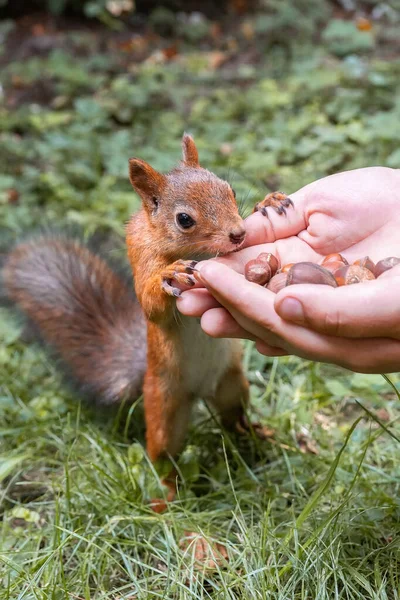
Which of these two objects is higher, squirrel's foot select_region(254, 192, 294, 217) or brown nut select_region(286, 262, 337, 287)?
squirrel's foot select_region(254, 192, 294, 217)

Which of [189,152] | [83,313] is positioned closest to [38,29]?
[83,313]

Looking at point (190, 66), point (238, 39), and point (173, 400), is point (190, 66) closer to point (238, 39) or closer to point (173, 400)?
point (238, 39)

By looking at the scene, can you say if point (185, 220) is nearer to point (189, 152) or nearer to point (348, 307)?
point (189, 152)

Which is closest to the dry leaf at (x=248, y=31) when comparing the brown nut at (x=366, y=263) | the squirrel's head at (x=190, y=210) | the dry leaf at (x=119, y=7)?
the dry leaf at (x=119, y=7)

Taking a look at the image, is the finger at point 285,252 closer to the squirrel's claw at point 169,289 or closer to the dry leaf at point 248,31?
the squirrel's claw at point 169,289

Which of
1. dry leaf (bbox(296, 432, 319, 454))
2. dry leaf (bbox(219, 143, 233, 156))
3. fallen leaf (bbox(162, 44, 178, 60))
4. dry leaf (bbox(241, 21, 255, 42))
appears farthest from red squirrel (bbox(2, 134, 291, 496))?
dry leaf (bbox(241, 21, 255, 42))

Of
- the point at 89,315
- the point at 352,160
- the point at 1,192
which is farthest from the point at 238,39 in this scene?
the point at 89,315

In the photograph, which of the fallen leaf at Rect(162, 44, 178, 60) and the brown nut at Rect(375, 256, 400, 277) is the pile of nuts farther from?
the fallen leaf at Rect(162, 44, 178, 60)
